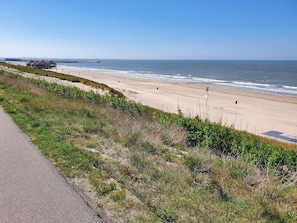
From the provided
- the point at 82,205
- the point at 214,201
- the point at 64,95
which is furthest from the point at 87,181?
the point at 64,95

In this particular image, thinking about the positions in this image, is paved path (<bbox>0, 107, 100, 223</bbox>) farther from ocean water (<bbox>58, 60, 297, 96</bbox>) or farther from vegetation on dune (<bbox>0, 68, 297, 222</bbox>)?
ocean water (<bbox>58, 60, 297, 96</bbox>)

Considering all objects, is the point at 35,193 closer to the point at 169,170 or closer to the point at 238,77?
the point at 169,170

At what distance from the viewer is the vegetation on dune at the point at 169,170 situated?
3.67 metres

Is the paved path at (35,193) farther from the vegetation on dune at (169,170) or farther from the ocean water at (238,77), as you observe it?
the ocean water at (238,77)

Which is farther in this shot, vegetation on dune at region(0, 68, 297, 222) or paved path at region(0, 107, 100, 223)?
vegetation on dune at region(0, 68, 297, 222)

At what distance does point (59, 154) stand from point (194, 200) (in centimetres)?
323

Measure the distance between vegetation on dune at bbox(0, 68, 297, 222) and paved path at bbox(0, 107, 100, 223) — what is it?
0.27 meters

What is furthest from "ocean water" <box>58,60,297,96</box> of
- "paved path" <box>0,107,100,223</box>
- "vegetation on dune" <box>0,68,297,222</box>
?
"paved path" <box>0,107,100,223</box>

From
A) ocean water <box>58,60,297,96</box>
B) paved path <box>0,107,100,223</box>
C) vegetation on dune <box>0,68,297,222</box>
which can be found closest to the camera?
paved path <box>0,107,100,223</box>

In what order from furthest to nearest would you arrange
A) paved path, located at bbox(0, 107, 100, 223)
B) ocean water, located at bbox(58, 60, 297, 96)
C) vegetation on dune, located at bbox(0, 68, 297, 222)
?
1. ocean water, located at bbox(58, 60, 297, 96)
2. vegetation on dune, located at bbox(0, 68, 297, 222)
3. paved path, located at bbox(0, 107, 100, 223)

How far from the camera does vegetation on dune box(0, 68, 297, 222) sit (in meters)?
3.67

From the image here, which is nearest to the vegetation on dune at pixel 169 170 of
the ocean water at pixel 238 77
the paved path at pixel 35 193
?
the paved path at pixel 35 193

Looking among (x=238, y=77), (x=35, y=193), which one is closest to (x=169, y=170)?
(x=35, y=193)

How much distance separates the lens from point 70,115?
9.77 m
